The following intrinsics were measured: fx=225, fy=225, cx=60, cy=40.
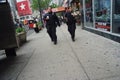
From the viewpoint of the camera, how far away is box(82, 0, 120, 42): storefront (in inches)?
386

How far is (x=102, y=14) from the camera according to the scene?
40.0ft

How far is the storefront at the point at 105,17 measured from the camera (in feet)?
32.2

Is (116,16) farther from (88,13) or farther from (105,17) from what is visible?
(88,13)

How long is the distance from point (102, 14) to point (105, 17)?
67 centimetres

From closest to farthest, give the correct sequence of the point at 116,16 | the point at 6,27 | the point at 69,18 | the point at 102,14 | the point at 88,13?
the point at 6,27
the point at 116,16
the point at 69,18
the point at 102,14
the point at 88,13

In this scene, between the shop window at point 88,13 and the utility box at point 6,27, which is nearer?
the utility box at point 6,27

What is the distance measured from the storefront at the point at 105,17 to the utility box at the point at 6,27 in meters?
4.36

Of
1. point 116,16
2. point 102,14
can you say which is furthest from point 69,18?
point 116,16

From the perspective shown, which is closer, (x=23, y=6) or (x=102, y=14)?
(x=102, y=14)

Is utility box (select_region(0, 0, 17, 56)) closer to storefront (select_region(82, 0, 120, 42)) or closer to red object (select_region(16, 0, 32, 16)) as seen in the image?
storefront (select_region(82, 0, 120, 42))

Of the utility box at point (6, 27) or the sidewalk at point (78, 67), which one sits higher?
the utility box at point (6, 27)

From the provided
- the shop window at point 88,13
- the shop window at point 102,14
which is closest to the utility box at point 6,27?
the shop window at point 102,14

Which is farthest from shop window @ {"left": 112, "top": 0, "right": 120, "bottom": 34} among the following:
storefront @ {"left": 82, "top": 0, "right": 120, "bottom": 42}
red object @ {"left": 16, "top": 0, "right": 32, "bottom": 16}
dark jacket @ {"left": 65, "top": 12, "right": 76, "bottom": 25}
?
red object @ {"left": 16, "top": 0, "right": 32, "bottom": 16}

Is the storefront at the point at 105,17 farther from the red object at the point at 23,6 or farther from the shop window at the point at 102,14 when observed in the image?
the red object at the point at 23,6
